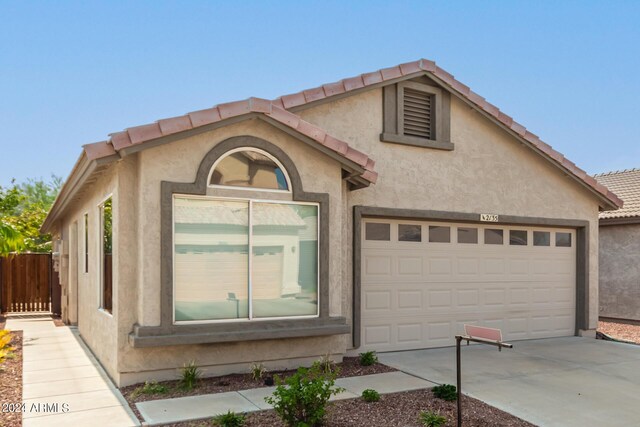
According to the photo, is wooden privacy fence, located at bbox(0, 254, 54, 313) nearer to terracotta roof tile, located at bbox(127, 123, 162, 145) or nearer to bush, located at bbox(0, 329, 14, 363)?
bush, located at bbox(0, 329, 14, 363)

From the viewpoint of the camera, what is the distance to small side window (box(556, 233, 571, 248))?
480 inches

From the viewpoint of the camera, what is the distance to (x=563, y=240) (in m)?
12.3

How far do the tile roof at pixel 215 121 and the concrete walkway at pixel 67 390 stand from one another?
300 centimetres

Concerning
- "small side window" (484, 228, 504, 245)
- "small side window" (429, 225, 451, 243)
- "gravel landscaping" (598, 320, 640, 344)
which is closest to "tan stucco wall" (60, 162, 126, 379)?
"small side window" (429, 225, 451, 243)

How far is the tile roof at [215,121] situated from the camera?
679cm

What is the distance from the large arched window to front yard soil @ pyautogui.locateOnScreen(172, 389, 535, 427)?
6.06ft

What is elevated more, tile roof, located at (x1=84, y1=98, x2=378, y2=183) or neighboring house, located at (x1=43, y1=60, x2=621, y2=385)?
tile roof, located at (x1=84, y1=98, x2=378, y2=183)

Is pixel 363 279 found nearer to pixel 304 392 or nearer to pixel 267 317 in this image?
pixel 267 317

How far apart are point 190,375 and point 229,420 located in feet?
5.64

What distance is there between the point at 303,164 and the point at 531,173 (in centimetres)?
596

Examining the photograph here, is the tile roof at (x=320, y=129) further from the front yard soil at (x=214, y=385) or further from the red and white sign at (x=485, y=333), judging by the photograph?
the red and white sign at (x=485, y=333)

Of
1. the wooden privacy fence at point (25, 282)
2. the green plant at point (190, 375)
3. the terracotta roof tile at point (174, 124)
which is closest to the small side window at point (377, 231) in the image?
the green plant at point (190, 375)

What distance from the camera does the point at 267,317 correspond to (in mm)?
7723

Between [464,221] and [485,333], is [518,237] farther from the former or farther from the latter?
[485,333]
